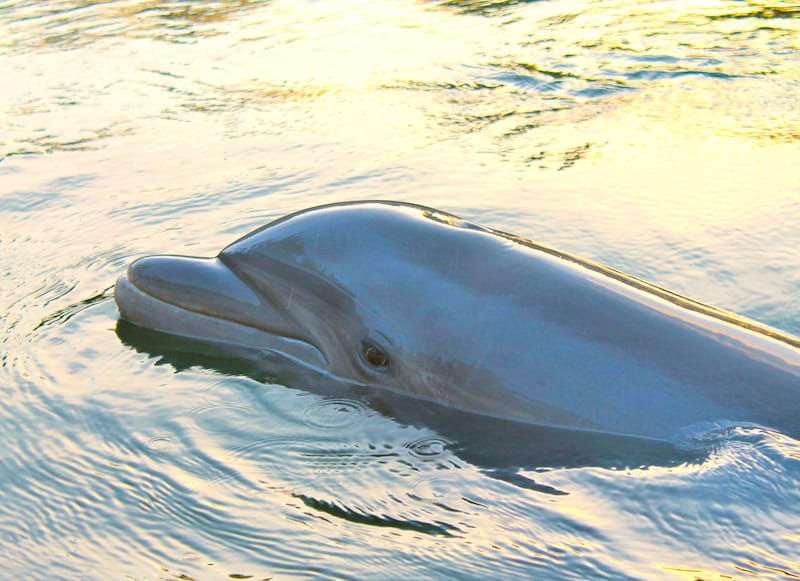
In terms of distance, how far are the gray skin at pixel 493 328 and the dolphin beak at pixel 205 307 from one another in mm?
15

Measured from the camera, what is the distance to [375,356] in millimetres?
5109

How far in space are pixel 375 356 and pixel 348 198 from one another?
127 inches

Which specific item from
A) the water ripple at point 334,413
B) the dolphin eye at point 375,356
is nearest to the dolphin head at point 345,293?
the dolphin eye at point 375,356

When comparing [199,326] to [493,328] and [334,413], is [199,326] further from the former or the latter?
[493,328]

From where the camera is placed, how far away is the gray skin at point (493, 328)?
443 cm

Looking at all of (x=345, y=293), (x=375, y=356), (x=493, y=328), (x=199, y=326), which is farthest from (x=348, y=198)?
(x=493, y=328)

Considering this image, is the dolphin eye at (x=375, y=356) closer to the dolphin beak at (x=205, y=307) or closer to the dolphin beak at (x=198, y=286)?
the dolphin beak at (x=205, y=307)

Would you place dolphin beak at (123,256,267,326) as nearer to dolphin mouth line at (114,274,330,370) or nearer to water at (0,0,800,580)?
dolphin mouth line at (114,274,330,370)

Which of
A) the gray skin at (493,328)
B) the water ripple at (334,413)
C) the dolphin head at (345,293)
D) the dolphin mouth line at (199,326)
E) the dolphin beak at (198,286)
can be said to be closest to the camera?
the gray skin at (493,328)

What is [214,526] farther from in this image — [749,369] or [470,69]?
[470,69]

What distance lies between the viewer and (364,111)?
34.7ft

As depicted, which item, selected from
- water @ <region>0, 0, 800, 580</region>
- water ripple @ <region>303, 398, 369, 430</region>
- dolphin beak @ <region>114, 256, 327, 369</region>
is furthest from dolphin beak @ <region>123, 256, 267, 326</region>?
water ripple @ <region>303, 398, 369, 430</region>

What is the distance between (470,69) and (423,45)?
1.37 metres

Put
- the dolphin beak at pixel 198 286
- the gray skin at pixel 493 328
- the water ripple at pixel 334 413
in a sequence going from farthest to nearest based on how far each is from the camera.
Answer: the dolphin beak at pixel 198 286, the water ripple at pixel 334 413, the gray skin at pixel 493 328
